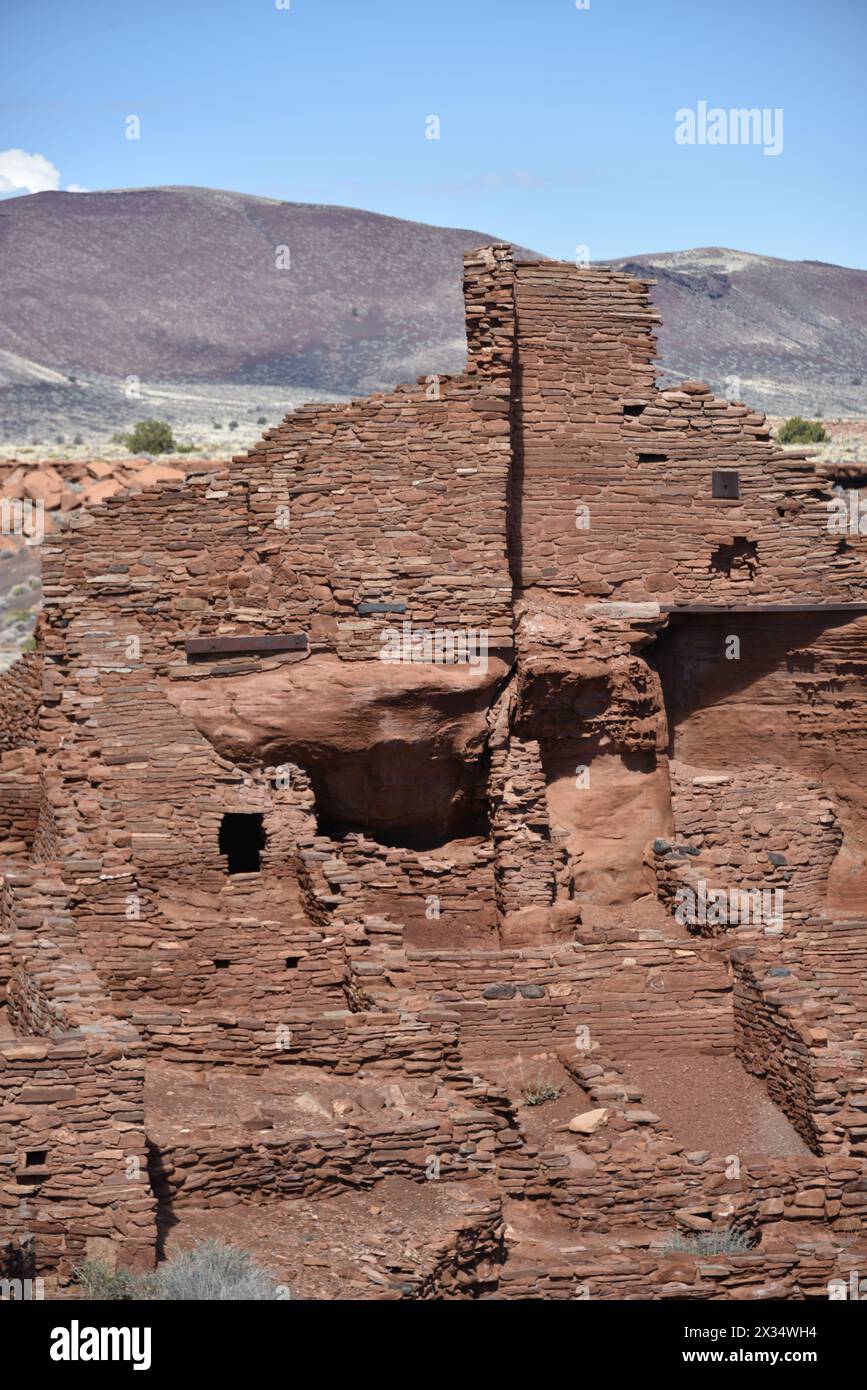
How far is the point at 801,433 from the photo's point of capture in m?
65.0

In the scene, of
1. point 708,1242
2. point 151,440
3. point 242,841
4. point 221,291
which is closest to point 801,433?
point 151,440

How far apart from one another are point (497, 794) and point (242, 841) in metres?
2.87

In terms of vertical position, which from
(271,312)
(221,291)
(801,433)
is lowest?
(801,433)

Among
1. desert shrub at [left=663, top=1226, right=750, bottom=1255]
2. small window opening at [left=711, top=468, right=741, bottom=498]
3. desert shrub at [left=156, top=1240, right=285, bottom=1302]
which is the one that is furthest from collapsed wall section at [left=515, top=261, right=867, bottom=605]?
desert shrub at [left=156, top=1240, right=285, bottom=1302]

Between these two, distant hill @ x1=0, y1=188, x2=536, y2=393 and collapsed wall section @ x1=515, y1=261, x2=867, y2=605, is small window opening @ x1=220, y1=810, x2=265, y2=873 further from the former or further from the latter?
distant hill @ x1=0, y1=188, x2=536, y2=393

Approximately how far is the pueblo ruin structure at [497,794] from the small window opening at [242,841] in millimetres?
47

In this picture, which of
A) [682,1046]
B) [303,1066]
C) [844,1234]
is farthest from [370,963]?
[844,1234]

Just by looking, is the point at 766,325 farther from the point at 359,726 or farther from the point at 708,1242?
the point at 708,1242

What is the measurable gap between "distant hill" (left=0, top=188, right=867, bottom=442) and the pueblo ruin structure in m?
61.6

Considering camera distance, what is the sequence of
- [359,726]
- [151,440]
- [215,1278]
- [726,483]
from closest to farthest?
[215,1278], [359,726], [726,483], [151,440]

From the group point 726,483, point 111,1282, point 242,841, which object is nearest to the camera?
point 111,1282

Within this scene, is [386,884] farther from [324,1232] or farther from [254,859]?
[324,1232]

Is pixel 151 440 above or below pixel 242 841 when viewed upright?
above

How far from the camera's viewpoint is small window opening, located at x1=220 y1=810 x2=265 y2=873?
22.0 meters
